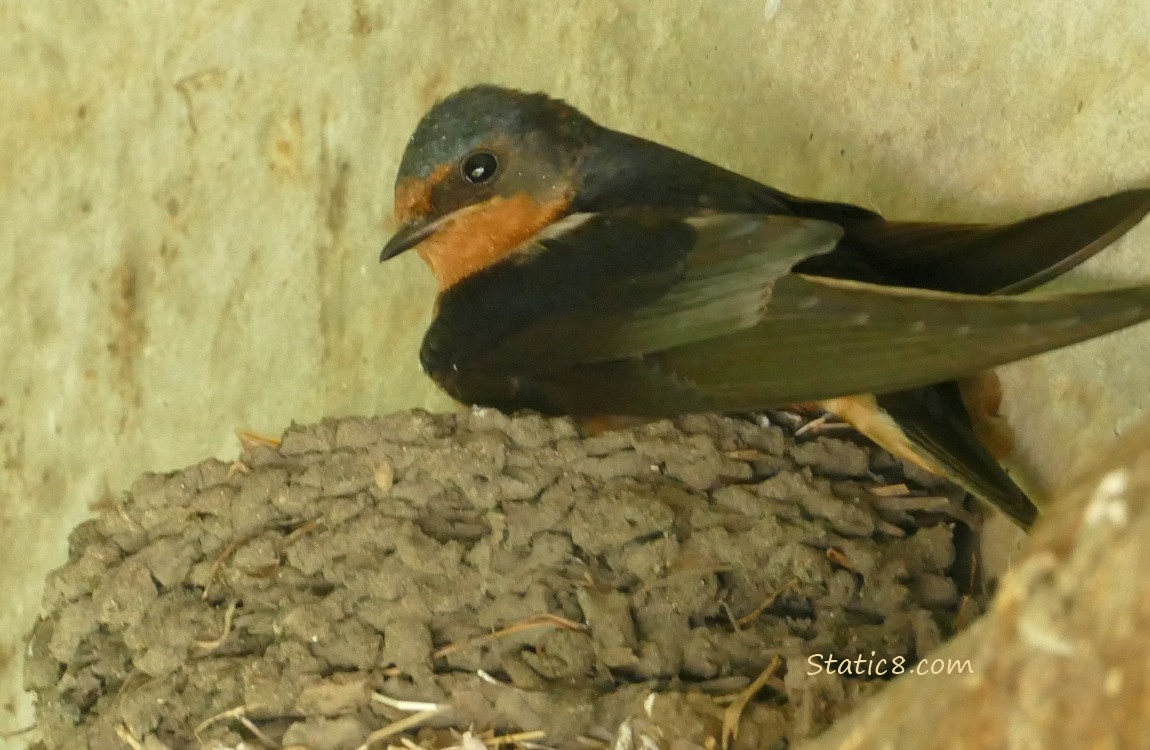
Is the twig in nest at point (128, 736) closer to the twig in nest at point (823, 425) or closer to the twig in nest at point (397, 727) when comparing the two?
the twig in nest at point (397, 727)

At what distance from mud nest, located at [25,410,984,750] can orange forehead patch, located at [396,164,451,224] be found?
1.32ft

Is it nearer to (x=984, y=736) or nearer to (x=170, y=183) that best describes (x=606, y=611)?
(x=984, y=736)

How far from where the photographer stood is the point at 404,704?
67.9 inches

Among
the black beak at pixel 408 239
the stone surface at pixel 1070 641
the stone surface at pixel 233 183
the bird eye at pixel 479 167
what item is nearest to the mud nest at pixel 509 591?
the black beak at pixel 408 239

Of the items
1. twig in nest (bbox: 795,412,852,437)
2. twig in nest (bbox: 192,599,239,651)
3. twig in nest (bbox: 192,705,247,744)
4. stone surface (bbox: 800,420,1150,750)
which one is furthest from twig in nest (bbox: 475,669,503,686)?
stone surface (bbox: 800,420,1150,750)

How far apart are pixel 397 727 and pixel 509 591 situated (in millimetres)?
257

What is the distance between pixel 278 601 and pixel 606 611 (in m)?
0.55

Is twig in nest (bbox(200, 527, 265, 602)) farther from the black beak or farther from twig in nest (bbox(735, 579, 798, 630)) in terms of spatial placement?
twig in nest (bbox(735, 579, 798, 630))

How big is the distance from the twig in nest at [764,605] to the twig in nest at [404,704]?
456mm

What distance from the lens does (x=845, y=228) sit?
1.95 meters

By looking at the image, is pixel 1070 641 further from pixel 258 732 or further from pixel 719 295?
pixel 258 732

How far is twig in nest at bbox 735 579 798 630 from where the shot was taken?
5.93 feet

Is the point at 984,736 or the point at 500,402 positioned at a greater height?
the point at 984,736

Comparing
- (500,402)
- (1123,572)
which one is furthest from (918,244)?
(1123,572)
